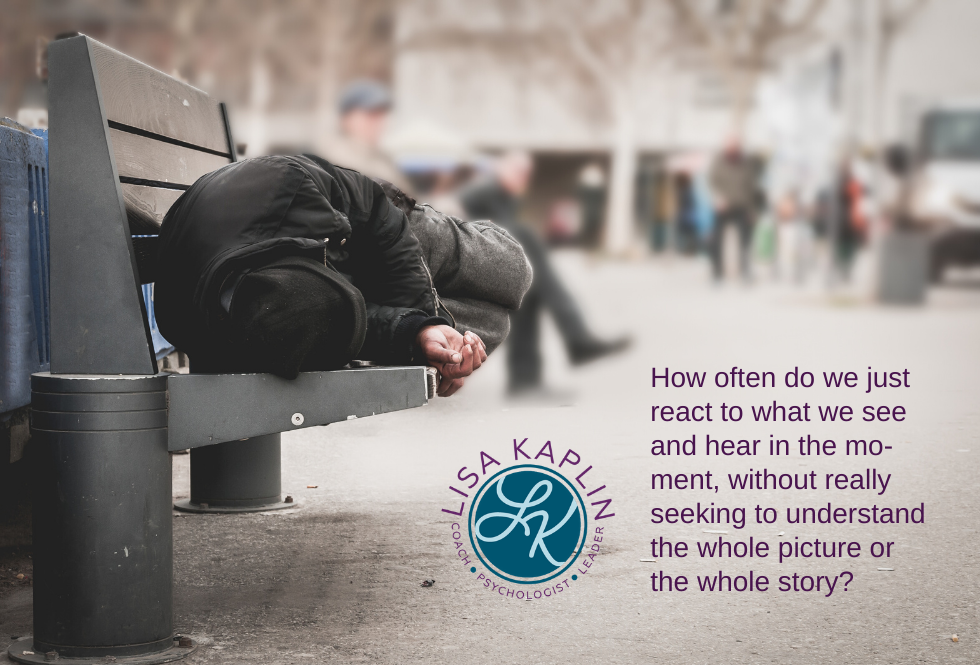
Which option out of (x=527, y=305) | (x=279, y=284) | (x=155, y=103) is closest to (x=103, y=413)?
(x=279, y=284)

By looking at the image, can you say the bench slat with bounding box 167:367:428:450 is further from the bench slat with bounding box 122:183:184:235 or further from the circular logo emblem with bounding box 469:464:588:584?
the circular logo emblem with bounding box 469:464:588:584

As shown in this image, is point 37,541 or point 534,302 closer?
point 37,541

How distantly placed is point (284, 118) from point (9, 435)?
46.2 metres

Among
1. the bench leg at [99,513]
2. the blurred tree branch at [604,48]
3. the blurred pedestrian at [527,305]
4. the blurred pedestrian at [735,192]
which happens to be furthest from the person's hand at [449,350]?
the blurred tree branch at [604,48]

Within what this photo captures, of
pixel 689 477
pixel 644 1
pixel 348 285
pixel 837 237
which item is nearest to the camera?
pixel 348 285

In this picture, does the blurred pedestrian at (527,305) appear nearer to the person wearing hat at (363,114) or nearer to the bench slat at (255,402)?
the person wearing hat at (363,114)

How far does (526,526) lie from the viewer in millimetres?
4543

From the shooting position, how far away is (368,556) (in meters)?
4.71

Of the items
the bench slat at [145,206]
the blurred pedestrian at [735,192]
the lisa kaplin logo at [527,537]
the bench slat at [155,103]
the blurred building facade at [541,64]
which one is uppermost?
the blurred building facade at [541,64]

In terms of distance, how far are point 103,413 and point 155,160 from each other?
42.4 inches

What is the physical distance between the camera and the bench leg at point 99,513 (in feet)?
10.9

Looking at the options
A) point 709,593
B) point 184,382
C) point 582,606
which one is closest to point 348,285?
point 184,382

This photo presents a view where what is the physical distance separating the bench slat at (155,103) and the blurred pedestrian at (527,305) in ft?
14.0

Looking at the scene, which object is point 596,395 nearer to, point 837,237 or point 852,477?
point 852,477
